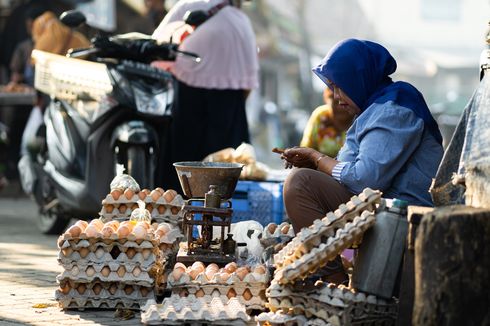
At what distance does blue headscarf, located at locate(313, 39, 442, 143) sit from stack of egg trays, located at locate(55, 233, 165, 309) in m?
1.27

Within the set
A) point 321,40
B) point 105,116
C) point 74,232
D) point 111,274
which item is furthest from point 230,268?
point 321,40

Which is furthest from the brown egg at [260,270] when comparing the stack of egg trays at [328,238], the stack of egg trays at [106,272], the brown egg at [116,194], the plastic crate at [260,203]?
the plastic crate at [260,203]

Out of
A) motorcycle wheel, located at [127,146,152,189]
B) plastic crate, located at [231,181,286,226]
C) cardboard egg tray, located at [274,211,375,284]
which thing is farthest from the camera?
motorcycle wheel, located at [127,146,152,189]

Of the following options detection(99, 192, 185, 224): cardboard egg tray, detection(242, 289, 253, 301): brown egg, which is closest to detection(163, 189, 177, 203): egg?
detection(99, 192, 185, 224): cardboard egg tray

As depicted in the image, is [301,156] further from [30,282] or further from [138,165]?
[138,165]

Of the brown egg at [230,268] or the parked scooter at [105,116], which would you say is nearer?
the brown egg at [230,268]

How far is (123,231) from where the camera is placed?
6223mm

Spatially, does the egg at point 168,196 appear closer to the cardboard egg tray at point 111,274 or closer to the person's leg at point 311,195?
the cardboard egg tray at point 111,274

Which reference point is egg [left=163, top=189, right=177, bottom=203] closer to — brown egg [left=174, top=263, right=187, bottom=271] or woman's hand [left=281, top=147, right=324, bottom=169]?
brown egg [left=174, top=263, right=187, bottom=271]

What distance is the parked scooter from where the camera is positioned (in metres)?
9.16

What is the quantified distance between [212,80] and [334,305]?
16.7 ft

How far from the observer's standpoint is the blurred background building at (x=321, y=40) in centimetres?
2141

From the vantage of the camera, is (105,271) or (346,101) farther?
(346,101)

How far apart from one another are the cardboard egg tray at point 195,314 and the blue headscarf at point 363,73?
4.22 ft
